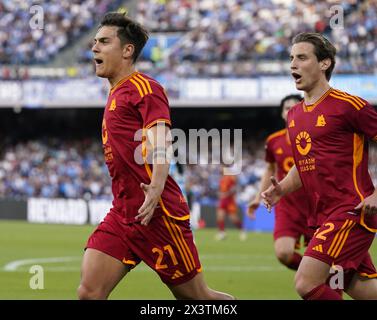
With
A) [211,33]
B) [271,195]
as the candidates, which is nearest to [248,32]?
[211,33]

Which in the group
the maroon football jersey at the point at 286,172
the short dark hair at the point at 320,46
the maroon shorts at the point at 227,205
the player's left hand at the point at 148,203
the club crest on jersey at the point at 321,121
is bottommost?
the maroon shorts at the point at 227,205

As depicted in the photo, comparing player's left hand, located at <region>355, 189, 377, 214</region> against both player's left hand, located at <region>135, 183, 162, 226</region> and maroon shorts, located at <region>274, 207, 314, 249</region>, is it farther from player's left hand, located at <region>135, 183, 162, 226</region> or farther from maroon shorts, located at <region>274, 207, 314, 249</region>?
maroon shorts, located at <region>274, 207, 314, 249</region>

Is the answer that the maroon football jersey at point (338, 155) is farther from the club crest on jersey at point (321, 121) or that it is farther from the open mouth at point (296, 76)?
the open mouth at point (296, 76)

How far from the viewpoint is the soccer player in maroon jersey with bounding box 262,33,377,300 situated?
7523 millimetres

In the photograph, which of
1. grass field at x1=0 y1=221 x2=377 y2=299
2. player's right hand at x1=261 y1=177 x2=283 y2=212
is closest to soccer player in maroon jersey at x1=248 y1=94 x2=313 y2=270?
grass field at x1=0 y1=221 x2=377 y2=299

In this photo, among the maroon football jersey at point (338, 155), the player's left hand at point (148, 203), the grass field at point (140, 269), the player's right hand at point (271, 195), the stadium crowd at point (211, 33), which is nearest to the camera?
the player's left hand at point (148, 203)

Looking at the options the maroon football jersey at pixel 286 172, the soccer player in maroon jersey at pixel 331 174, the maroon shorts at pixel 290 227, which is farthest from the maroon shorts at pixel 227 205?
the soccer player in maroon jersey at pixel 331 174

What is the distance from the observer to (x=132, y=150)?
24.9ft

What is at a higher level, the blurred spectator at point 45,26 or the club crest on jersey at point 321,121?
the blurred spectator at point 45,26

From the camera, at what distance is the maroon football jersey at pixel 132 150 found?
7559mm

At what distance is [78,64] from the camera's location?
39156mm

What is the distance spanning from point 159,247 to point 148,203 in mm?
525

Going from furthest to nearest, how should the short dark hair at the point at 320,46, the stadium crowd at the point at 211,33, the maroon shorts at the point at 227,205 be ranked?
1. the stadium crowd at the point at 211,33
2. the maroon shorts at the point at 227,205
3. the short dark hair at the point at 320,46

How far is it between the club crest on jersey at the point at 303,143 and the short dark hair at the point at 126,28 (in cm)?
152
